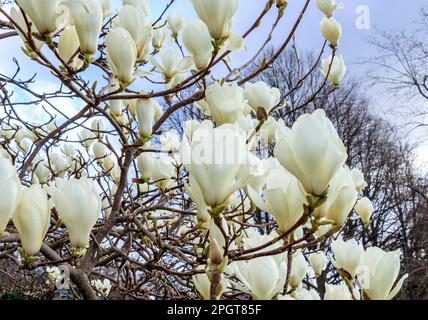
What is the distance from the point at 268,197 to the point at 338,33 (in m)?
1.13

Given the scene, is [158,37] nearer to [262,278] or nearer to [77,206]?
[77,206]

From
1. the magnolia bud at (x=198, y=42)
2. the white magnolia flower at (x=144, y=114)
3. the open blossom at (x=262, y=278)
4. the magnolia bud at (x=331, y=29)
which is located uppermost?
the magnolia bud at (x=331, y=29)

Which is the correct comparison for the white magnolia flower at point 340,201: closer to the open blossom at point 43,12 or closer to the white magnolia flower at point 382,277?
the white magnolia flower at point 382,277

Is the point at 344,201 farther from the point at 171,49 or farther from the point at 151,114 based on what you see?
the point at 171,49

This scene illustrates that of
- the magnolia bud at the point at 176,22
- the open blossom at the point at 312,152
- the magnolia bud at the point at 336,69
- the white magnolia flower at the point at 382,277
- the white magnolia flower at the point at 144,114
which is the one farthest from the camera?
the magnolia bud at the point at 336,69

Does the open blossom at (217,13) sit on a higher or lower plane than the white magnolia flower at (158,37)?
lower

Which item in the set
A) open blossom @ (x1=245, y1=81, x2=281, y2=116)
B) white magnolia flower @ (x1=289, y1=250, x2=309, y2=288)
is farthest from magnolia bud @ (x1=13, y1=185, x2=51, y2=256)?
open blossom @ (x1=245, y1=81, x2=281, y2=116)

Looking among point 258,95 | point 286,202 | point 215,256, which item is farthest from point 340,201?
point 258,95

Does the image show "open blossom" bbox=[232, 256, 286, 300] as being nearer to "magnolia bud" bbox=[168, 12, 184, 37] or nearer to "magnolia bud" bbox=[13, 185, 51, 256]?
"magnolia bud" bbox=[13, 185, 51, 256]

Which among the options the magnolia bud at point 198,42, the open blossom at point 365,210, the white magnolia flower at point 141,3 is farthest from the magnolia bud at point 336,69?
the magnolia bud at point 198,42

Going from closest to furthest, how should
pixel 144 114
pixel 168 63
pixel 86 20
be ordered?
pixel 86 20, pixel 144 114, pixel 168 63

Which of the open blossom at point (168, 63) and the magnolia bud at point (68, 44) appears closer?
the magnolia bud at point (68, 44)
